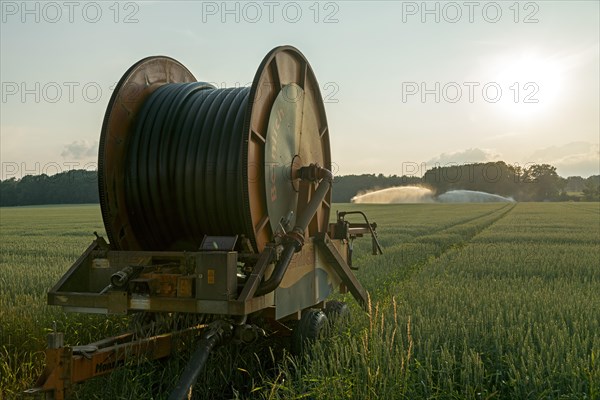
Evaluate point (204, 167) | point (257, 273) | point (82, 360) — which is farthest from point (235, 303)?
point (204, 167)

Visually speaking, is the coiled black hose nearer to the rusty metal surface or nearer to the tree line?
the rusty metal surface

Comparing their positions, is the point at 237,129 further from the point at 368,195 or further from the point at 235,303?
the point at 368,195

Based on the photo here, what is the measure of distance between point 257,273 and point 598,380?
270cm

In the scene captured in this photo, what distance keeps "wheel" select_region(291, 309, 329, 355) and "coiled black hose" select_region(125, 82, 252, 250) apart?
3.76 feet

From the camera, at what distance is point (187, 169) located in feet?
20.9

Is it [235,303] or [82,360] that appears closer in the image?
[82,360]

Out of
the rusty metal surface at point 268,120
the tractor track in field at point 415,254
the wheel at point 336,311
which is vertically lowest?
the tractor track in field at point 415,254

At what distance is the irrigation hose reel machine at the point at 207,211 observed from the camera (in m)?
5.35

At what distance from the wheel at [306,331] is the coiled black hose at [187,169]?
1.15m

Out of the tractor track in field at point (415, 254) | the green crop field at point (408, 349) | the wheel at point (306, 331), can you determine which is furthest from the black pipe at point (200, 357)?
the tractor track in field at point (415, 254)

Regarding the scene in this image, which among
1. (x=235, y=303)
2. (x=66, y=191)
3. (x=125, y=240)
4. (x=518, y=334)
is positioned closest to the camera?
(x=235, y=303)

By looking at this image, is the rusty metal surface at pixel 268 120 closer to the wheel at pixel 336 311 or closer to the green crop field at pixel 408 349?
the wheel at pixel 336 311

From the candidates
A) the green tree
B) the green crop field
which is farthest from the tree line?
the green crop field

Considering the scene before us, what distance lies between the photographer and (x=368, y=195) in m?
99.2
